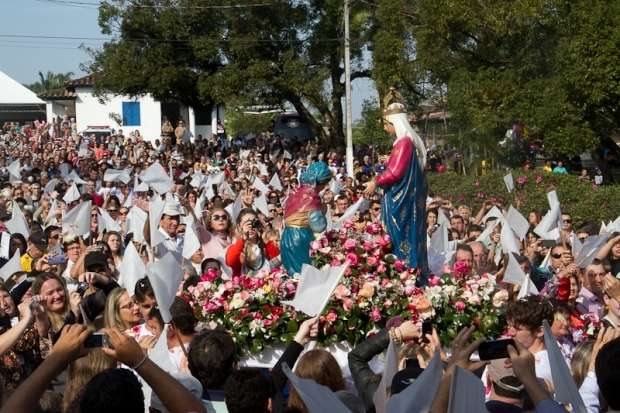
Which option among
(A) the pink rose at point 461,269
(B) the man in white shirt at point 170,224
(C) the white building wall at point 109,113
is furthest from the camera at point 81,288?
(C) the white building wall at point 109,113

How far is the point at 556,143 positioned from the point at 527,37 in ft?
10.9

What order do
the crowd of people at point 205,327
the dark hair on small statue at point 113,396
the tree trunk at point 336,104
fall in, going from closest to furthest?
the dark hair on small statue at point 113,396, the crowd of people at point 205,327, the tree trunk at point 336,104

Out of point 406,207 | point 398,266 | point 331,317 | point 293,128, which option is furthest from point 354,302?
point 293,128

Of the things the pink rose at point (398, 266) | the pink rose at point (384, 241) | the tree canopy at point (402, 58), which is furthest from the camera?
the tree canopy at point (402, 58)

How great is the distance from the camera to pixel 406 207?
27.9ft

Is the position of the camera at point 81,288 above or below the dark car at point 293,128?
below

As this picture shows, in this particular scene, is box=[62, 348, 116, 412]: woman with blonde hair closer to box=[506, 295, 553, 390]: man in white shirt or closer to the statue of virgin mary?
box=[506, 295, 553, 390]: man in white shirt

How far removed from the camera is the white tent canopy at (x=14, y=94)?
7344 cm

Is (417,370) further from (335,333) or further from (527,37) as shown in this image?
(527,37)

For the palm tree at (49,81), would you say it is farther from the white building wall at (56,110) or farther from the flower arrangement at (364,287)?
the flower arrangement at (364,287)

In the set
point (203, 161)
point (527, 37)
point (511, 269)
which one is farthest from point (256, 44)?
point (511, 269)

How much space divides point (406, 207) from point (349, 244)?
57cm

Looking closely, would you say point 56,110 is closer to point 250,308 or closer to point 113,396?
point 250,308

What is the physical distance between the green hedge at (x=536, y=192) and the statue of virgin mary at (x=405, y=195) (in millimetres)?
8749
